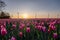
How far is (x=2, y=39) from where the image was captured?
344 cm

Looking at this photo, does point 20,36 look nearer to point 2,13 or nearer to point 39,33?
point 39,33

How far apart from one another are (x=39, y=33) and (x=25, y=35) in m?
0.32

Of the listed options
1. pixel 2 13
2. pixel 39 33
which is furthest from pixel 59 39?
pixel 2 13

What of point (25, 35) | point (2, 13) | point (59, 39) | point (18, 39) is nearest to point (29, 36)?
point (25, 35)

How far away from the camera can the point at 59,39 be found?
3.63 m

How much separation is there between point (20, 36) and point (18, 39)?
18 cm

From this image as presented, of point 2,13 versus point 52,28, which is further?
point 2,13

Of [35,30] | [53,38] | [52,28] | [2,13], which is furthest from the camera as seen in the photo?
[2,13]

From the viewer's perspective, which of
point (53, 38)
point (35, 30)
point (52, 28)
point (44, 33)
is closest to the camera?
point (53, 38)

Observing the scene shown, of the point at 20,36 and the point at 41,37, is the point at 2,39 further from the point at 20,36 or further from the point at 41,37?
the point at 41,37

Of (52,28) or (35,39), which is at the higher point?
(52,28)

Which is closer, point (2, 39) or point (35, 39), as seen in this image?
point (2, 39)

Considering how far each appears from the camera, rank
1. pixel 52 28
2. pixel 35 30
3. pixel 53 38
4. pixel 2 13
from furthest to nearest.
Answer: pixel 2 13, pixel 35 30, pixel 52 28, pixel 53 38

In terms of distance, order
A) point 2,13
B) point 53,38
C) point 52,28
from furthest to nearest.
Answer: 1. point 2,13
2. point 52,28
3. point 53,38
